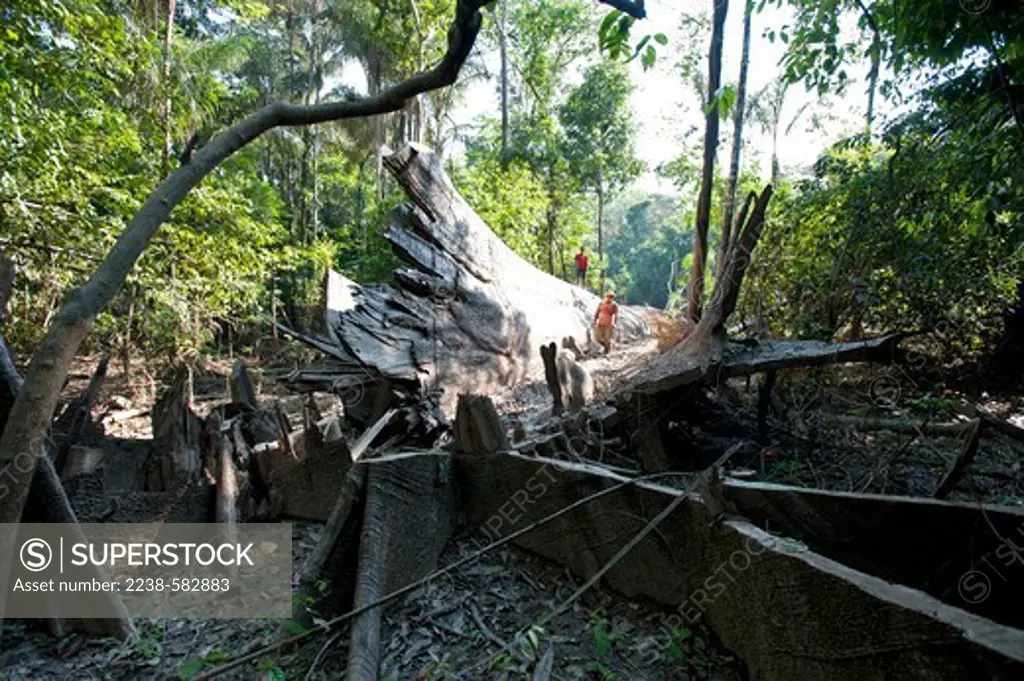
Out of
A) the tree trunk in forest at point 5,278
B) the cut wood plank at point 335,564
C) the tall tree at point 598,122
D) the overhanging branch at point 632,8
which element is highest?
the tall tree at point 598,122

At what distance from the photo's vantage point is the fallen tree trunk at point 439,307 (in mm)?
5977

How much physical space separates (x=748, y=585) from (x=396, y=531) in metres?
1.98

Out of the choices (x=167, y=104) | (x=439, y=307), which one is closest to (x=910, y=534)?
(x=439, y=307)

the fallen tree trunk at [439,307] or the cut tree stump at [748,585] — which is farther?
the fallen tree trunk at [439,307]

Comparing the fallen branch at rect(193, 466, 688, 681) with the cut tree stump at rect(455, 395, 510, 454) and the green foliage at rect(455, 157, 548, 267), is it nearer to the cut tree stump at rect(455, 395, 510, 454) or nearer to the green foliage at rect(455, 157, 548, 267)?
the cut tree stump at rect(455, 395, 510, 454)

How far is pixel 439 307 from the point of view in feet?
22.8

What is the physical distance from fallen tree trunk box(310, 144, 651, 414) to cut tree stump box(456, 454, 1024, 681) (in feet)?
8.18

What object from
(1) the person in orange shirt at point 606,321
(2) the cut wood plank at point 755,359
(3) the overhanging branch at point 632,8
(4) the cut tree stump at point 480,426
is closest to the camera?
(3) the overhanging branch at point 632,8

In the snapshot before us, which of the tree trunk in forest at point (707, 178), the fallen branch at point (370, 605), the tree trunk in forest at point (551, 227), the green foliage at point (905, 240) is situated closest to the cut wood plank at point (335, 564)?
the fallen branch at point (370, 605)

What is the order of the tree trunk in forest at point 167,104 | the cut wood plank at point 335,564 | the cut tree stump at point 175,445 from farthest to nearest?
the tree trunk in forest at point 167,104 → the cut tree stump at point 175,445 → the cut wood plank at point 335,564

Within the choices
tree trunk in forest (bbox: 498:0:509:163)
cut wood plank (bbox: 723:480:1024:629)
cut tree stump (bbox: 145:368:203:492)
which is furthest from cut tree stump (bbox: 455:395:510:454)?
tree trunk in forest (bbox: 498:0:509:163)

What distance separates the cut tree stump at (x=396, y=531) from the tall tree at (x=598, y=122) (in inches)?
829

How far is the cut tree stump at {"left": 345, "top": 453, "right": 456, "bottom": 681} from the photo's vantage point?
2779mm

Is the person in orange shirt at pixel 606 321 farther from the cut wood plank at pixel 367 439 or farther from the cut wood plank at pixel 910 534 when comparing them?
the cut wood plank at pixel 910 534
